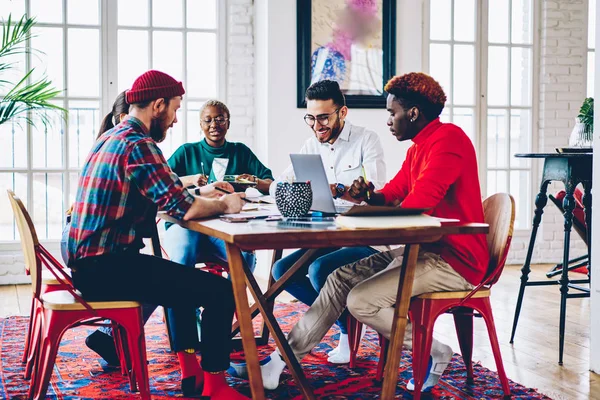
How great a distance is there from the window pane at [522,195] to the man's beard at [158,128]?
14.7 feet

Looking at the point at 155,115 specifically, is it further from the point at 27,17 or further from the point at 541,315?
the point at 27,17

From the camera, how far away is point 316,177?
2621 millimetres

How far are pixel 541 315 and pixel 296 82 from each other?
241 cm

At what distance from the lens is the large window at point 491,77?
6.34 m

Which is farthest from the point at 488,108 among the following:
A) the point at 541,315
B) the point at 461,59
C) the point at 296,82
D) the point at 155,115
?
the point at 155,115

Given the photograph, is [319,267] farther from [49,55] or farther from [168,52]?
[49,55]

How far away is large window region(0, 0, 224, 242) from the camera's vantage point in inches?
215

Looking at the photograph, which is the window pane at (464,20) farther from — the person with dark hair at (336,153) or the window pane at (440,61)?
the person with dark hair at (336,153)

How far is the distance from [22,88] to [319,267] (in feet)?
10.6

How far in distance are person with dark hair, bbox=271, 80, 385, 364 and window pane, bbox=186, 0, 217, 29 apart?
7.95 ft

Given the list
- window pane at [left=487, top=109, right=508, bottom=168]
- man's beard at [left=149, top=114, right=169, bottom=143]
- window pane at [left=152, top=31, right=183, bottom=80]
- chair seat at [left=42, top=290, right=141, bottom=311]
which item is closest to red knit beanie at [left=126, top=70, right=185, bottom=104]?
man's beard at [left=149, top=114, right=169, bottom=143]

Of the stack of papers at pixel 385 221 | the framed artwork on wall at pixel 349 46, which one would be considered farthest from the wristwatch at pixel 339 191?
A: the framed artwork on wall at pixel 349 46

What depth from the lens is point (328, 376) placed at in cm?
313

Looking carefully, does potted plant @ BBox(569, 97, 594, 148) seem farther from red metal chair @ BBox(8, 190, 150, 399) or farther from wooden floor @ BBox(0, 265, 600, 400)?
red metal chair @ BBox(8, 190, 150, 399)
